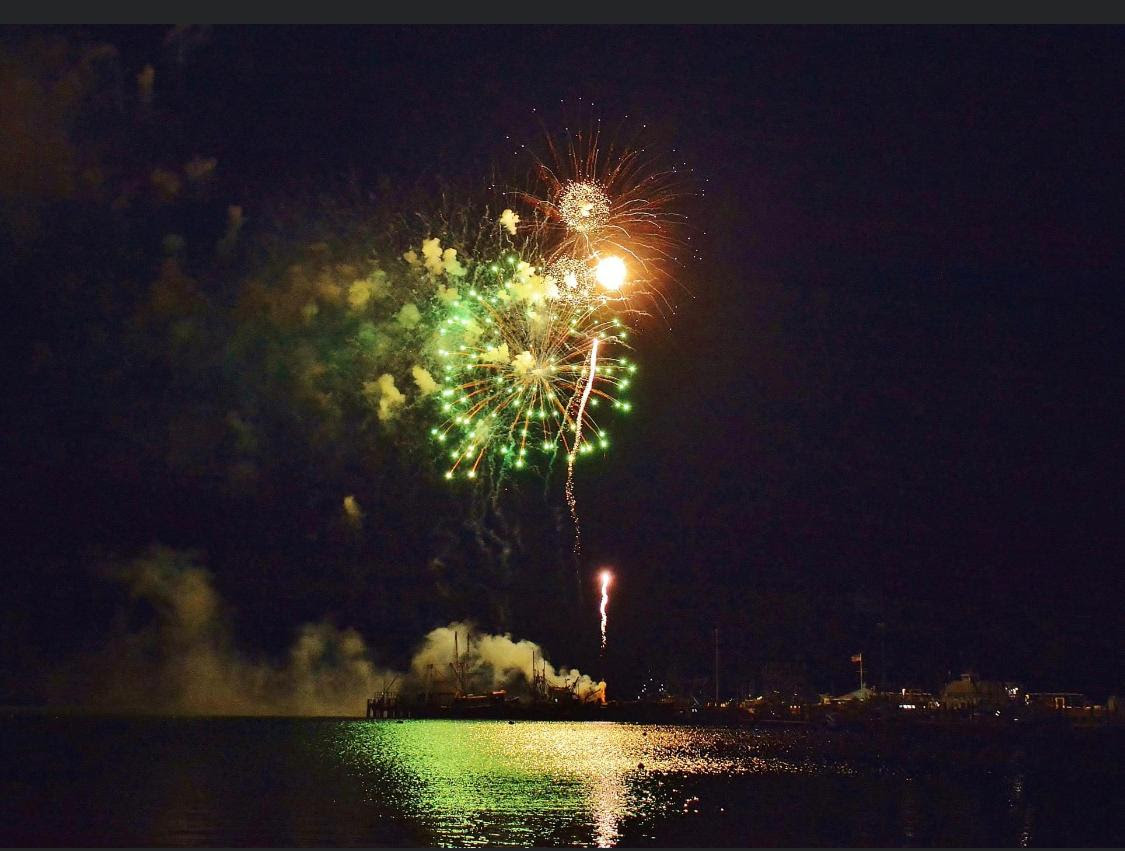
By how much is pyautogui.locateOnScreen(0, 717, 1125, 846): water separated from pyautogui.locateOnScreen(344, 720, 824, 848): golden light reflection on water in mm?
183

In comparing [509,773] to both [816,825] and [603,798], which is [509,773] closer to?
[603,798]

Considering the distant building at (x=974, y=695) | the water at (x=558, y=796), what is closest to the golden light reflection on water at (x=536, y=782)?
the water at (x=558, y=796)

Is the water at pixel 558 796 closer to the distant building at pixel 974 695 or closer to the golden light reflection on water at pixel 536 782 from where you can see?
the golden light reflection on water at pixel 536 782

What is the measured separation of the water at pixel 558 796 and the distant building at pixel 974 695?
165 ft

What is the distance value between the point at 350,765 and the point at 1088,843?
54985 millimetres

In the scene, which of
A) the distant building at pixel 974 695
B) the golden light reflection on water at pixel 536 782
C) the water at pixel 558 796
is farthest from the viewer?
the distant building at pixel 974 695

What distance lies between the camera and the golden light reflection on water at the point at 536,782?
46.1 m

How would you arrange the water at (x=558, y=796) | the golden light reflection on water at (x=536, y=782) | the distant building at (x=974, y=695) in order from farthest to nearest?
the distant building at (x=974, y=695)
the golden light reflection on water at (x=536, y=782)
the water at (x=558, y=796)

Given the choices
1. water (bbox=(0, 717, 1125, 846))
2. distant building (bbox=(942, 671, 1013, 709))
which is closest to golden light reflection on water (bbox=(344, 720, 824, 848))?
water (bbox=(0, 717, 1125, 846))

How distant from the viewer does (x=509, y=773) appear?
74.8 metres

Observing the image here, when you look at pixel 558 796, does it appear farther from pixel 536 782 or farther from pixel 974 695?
pixel 974 695

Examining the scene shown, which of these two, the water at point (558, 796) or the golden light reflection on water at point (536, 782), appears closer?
the water at point (558, 796)

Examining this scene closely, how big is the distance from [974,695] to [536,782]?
113653 mm

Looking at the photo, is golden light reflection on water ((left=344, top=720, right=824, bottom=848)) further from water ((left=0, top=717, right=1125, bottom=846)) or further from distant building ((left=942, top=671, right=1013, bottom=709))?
distant building ((left=942, top=671, right=1013, bottom=709))
